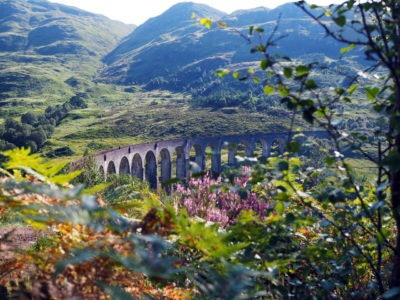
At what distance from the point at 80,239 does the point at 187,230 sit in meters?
0.58

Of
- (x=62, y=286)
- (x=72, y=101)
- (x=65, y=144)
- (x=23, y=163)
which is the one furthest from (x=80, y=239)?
(x=72, y=101)

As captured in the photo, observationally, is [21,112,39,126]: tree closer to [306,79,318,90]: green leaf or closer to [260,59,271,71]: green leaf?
[260,59,271,71]: green leaf

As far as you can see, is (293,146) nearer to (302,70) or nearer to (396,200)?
(302,70)

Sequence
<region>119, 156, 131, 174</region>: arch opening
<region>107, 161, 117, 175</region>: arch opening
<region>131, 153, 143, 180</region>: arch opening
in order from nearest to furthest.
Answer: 1. <region>107, 161, 117, 175</region>: arch opening
2. <region>119, 156, 131, 174</region>: arch opening
3. <region>131, 153, 143, 180</region>: arch opening

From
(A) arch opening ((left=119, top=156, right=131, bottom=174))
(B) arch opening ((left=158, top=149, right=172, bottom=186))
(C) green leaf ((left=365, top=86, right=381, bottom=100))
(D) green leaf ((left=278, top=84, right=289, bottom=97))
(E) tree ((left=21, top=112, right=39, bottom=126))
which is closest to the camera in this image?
(D) green leaf ((left=278, top=84, right=289, bottom=97))

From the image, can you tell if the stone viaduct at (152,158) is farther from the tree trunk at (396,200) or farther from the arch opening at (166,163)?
the tree trunk at (396,200)

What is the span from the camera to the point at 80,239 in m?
2.07

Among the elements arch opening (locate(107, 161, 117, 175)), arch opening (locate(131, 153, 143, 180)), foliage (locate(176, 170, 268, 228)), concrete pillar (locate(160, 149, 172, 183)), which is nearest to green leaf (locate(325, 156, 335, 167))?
foliage (locate(176, 170, 268, 228))

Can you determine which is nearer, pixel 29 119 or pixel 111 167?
pixel 111 167

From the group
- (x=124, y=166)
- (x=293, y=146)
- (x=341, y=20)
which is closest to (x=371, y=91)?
(x=341, y=20)

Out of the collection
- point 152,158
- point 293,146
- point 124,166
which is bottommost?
point 152,158

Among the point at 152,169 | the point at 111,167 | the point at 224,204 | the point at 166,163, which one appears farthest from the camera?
the point at 166,163

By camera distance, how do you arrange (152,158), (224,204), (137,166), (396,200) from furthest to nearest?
(152,158) → (137,166) → (224,204) → (396,200)

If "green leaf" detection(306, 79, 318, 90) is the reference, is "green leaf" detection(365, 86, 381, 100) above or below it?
below
